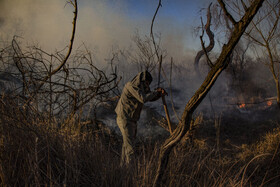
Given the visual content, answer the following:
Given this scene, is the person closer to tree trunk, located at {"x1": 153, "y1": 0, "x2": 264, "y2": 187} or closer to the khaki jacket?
the khaki jacket

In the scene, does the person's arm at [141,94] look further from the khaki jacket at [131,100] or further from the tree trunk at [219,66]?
the tree trunk at [219,66]

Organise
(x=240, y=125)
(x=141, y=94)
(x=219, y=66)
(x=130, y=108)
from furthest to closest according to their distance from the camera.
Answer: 1. (x=240, y=125)
2. (x=130, y=108)
3. (x=141, y=94)
4. (x=219, y=66)

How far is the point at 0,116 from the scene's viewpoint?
5.53 feet

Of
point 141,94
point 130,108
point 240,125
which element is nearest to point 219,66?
point 141,94

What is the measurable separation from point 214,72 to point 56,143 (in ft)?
4.77

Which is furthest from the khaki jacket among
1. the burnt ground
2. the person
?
the burnt ground

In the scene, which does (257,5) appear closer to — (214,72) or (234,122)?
(214,72)

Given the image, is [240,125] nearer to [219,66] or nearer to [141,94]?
[141,94]

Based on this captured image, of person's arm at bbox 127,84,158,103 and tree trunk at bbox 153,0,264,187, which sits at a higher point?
person's arm at bbox 127,84,158,103

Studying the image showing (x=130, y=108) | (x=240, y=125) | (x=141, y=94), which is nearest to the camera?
(x=141, y=94)

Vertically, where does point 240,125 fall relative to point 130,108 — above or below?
below

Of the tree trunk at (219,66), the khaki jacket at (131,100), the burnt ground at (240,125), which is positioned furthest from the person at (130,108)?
the burnt ground at (240,125)

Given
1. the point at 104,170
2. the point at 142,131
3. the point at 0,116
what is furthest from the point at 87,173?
the point at 142,131

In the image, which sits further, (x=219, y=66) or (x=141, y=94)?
(x=141, y=94)
